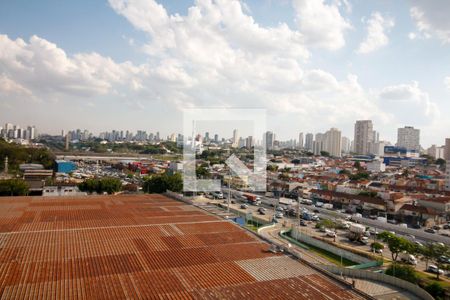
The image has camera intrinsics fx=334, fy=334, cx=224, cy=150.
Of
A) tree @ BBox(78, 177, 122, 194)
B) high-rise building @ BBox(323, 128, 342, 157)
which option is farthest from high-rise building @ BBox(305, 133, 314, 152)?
tree @ BBox(78, 177, 122, 194)

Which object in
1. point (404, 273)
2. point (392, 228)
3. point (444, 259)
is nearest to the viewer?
point (404, 273)

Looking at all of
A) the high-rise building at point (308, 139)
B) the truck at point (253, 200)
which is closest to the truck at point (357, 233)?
the truck at point (253, 200)

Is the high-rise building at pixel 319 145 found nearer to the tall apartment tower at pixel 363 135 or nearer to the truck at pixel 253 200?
the tall apartment tower at pixel 363 135

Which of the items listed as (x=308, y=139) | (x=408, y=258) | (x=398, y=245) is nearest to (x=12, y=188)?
(x=398, y=245)

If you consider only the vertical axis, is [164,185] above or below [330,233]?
above

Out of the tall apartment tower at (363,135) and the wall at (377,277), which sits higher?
the tall apartment tower at (363,135)

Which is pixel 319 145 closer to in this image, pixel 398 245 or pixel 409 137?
pixel 409 137

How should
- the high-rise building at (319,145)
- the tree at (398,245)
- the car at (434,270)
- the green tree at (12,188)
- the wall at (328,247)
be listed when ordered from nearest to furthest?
the car at (434,270), the tree at (398,245), the wall at (328,247), the green tree at (12,188), the high-rise building at (319,145)
